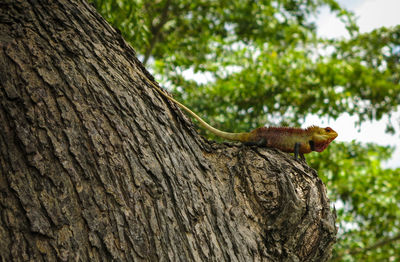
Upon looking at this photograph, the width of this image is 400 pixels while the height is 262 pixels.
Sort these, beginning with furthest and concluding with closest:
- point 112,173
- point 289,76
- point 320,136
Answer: point 289,76 < point 320,136 < point 112,173

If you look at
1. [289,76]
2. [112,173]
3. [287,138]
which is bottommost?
[112,173]

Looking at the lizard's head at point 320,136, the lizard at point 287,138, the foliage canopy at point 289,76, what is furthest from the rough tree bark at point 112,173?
the foliage canopy at point 289,76

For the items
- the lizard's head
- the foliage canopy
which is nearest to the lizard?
the lizard's head

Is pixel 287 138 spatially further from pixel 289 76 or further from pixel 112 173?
pixel 289 76

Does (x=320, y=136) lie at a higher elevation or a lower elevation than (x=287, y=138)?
higher

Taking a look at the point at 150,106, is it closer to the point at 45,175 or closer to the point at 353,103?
the point at 45,175

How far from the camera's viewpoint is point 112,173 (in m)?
1.48

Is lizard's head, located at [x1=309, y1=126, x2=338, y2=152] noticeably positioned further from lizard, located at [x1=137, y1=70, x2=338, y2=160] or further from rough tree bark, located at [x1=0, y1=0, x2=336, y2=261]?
rough tree bark, located at [x1=0, y1=0, x2=336, y2=261]

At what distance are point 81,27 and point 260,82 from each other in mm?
3143

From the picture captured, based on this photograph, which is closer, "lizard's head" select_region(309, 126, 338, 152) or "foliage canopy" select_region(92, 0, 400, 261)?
"lizard's head" select_region(309, 126, 338, 152)

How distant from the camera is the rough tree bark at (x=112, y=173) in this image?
4.47 ft

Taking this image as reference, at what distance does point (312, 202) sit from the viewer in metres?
1.73

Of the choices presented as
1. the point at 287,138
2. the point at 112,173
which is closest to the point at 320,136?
the point at 287,138

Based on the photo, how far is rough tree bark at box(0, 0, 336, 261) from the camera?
4.47 ft
